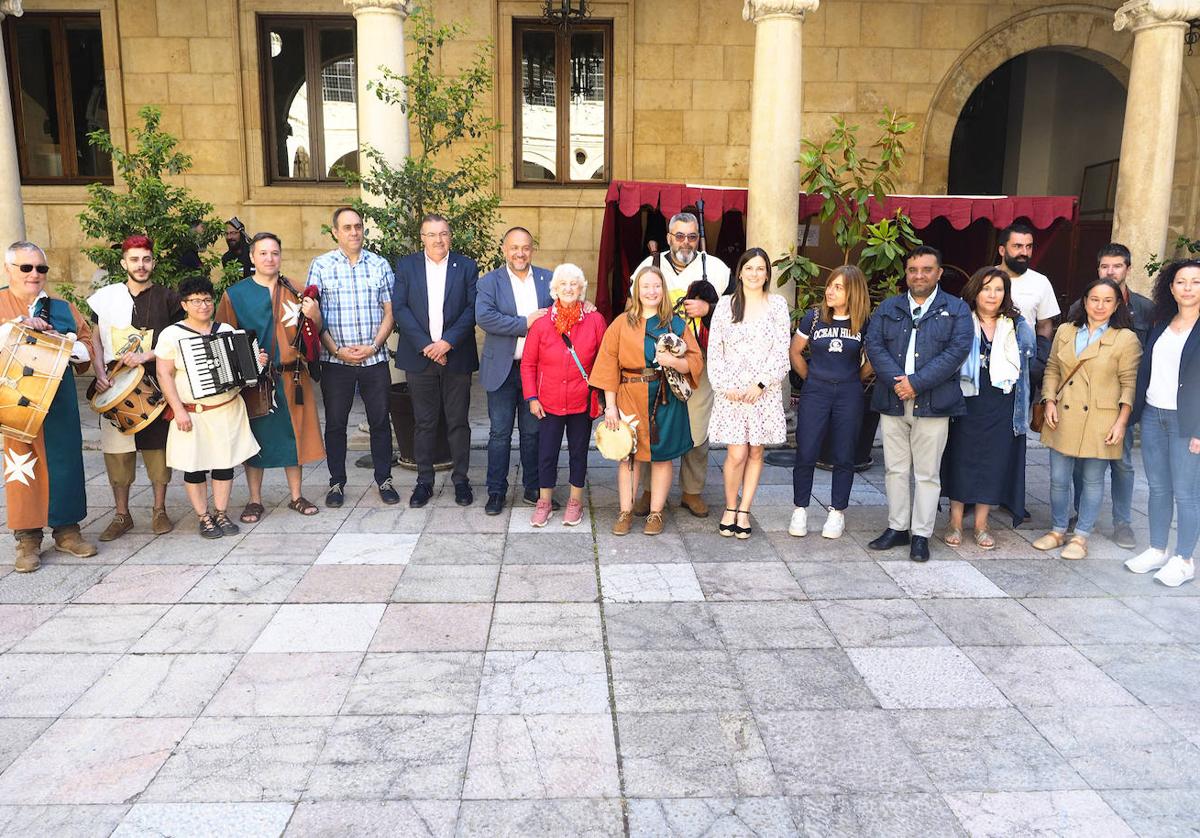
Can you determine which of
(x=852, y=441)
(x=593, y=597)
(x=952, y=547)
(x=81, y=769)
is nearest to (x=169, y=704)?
(x=81, y=769)

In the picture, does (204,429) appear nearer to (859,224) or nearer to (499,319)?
(499,319)

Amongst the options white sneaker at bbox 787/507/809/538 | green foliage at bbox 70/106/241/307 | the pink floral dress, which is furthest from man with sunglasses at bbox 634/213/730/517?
green foliage at bbox 70/106/241/307

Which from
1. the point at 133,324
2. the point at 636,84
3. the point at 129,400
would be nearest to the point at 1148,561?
the point at 129,400

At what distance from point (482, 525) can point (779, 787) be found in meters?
3.25

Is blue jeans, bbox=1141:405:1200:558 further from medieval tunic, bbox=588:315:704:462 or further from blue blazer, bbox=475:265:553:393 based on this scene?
blue blazer, bbox=475:265:553:393

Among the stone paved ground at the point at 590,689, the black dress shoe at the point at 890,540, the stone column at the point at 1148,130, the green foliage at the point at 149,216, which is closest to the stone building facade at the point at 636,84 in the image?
the stone column at the point at 1148,130

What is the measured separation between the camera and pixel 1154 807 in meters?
2.88

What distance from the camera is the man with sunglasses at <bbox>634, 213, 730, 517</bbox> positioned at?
576 cm

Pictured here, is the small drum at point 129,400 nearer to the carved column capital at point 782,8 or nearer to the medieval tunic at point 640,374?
the medieval tunic at point 640,374

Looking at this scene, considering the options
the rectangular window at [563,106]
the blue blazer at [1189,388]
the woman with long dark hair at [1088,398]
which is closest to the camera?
the blue blazer at [1189,388]

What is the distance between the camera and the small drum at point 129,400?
5.36 metres

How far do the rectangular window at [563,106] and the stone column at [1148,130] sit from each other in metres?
5.77

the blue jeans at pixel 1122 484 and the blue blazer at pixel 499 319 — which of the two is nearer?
the blue jeans at pixel 1122 484

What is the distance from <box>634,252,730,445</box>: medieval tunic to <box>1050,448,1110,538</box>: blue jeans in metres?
2.18
